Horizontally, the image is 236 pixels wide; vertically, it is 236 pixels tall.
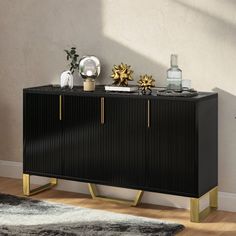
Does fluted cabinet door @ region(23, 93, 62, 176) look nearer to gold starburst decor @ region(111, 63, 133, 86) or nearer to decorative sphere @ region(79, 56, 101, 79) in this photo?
decorative sphere @ region(79, 56, 101, 79)

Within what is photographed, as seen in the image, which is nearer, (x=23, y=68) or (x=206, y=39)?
(x=206, y=39)

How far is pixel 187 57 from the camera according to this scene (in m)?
4.90

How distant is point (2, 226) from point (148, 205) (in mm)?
1218

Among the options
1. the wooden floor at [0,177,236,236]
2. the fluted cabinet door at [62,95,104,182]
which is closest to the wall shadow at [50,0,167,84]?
the fluted cabinet door at [62,95,104,182]

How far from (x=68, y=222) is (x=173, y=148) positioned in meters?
0.90

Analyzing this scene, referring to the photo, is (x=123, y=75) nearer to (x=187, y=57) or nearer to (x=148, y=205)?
(x=187, y=57)

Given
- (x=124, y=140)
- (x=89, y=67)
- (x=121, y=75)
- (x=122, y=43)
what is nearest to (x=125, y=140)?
(x=124, y=140)

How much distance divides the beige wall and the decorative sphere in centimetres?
14

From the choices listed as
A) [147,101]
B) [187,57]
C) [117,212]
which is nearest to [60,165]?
[117,212]

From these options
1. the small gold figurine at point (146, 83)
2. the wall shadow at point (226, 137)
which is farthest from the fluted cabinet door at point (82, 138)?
the wall shadow at point (226, 137)

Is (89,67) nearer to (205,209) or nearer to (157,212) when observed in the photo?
(157,212)

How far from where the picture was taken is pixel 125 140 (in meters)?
4.77

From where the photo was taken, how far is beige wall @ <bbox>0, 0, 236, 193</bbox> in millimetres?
4789

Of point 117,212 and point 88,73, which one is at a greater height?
point 88,73
